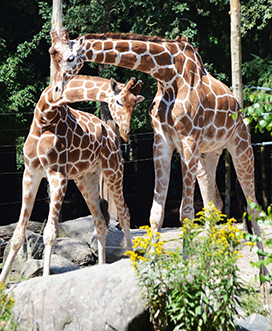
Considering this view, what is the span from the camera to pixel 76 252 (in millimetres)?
8344

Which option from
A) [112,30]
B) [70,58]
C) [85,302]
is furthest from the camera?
[112,30]

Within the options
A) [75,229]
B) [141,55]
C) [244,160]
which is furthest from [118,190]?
[75,229]

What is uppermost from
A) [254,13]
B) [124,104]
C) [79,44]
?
[254,13]

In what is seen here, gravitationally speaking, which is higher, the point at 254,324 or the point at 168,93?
the point at 168,93

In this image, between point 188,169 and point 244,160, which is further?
point 244,160

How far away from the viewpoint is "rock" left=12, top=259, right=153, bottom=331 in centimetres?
398

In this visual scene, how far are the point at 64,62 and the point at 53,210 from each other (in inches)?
68.4

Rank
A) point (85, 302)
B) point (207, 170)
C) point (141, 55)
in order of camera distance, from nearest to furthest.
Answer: point (85, 302) → point (141, 55) → point (207, 170)

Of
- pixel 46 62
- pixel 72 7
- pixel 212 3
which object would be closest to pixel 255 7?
pixel 212 3

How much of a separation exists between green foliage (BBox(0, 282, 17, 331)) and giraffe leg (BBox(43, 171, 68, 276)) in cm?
108

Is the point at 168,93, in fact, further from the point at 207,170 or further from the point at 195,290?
the point at 195,290

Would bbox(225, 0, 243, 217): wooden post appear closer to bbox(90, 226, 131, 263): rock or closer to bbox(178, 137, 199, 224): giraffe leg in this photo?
bbox(90, 226, 131, 263): rock

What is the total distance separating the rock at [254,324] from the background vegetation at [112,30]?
309 inches

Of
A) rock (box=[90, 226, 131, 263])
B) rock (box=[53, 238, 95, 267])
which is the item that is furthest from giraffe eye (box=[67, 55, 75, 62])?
rock (box=[53, 238, 95, 267])
